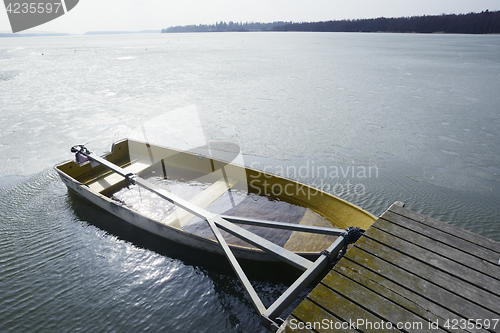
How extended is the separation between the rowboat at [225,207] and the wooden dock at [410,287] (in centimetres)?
38

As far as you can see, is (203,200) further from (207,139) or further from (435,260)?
(207,139)

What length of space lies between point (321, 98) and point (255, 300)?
1560 centimetres

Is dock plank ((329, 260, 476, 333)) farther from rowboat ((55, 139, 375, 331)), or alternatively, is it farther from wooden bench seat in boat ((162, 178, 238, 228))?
wooden bench seat in boat ((162, 178, 238, 228))

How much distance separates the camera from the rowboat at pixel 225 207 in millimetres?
4348

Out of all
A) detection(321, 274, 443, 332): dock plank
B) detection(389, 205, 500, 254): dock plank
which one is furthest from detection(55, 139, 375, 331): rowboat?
detection(389, 205, 500, 254): dock plank

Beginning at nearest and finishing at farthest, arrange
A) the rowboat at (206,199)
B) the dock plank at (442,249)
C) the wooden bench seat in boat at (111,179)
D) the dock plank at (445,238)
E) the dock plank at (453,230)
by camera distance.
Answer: the dock plank at (442,249)
the dock plank at (445,238)
the dock plank at (453,230)
the rowboat at (206,199)
the wooden bench seat in boat at (111,179)

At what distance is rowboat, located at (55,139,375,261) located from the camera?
557 cm

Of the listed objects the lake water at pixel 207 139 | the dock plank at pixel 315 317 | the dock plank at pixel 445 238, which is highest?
the dock plank at pixel 445 238

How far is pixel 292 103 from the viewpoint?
1639 centimetres

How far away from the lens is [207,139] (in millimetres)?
11445

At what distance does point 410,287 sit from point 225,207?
14.1 feet

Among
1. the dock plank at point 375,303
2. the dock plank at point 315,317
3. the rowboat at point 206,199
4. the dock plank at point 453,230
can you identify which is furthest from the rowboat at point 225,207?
the dock plank at point 453,230

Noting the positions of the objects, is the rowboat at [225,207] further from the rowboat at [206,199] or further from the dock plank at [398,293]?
the dock plank at [398,293]

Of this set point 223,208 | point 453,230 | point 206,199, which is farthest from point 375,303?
point 206,199
